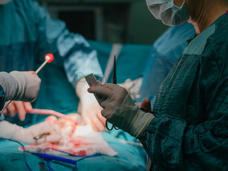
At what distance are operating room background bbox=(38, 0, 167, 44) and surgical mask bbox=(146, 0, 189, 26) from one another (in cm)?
185

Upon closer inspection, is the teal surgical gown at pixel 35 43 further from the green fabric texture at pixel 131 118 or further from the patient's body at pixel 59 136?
the green fabric texture at pixel 131 118

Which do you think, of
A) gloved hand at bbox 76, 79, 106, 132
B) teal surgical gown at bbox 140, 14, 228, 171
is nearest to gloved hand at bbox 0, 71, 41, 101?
gloved hand at bbox 76, 79, 106, 132

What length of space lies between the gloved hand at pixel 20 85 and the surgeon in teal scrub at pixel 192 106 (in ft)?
1.11

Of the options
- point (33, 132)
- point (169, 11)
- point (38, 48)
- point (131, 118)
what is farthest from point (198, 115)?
point (38, 48)

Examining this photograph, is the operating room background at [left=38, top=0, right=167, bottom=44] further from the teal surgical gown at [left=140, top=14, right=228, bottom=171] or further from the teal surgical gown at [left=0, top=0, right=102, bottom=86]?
the teal surgical gown at [left=140, top=14, right=228, bottom=171]

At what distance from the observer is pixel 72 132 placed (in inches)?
53.8

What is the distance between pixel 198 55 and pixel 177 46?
1026 millimetres

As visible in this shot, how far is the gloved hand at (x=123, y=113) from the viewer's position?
79 cm

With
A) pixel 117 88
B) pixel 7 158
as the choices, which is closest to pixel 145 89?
pixel 117 88

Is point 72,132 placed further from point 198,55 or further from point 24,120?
point 198,55

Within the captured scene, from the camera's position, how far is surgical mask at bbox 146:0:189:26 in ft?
2.82

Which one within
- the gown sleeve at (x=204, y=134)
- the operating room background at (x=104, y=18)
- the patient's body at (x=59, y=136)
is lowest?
the patient's body at (x=59, y=136)

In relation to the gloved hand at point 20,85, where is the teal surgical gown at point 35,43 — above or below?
above

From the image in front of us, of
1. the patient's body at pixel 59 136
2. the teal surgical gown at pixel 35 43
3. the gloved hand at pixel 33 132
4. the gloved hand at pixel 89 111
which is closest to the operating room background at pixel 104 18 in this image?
the teal surgical gown at pixel 35 43
